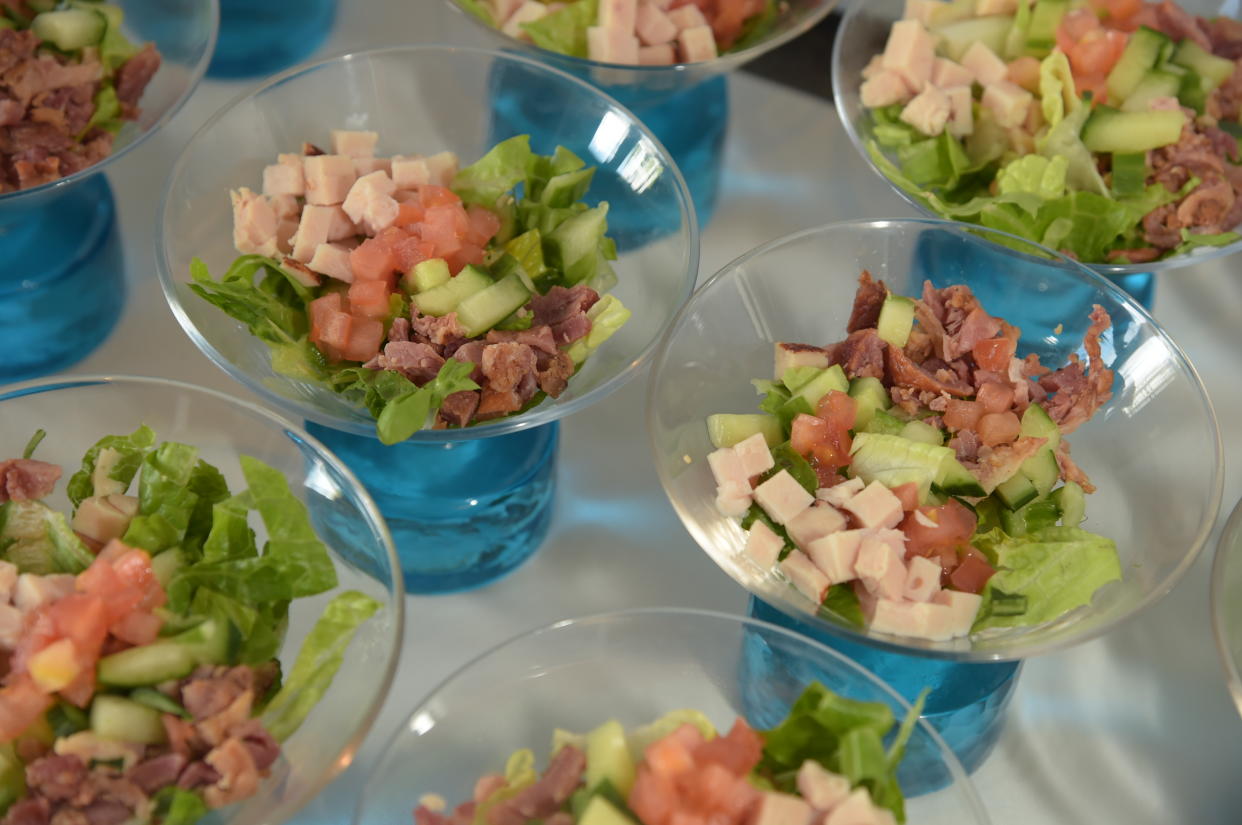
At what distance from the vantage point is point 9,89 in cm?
206

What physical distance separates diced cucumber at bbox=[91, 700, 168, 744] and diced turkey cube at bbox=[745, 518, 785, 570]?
0.73 metres

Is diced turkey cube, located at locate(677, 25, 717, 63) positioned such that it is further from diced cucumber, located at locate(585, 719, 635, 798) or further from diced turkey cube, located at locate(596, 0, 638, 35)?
diced cucumber, located at locate(585, 719, 635, 798)

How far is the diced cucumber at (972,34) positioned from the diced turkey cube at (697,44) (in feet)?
1.39

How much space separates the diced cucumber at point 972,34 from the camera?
7.67 ft

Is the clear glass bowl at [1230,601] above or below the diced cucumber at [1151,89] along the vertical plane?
below

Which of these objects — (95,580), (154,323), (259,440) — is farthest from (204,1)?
(95,580)

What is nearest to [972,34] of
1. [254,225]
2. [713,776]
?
[254,225]

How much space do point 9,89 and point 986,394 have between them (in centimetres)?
159

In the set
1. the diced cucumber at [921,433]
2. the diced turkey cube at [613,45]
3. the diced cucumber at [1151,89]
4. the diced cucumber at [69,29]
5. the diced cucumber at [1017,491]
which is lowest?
the diced cucumber at [1017,491]

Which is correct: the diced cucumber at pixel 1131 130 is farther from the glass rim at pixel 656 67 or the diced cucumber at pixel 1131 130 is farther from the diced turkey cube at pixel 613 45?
the diced turkey cube at pixel 613 45

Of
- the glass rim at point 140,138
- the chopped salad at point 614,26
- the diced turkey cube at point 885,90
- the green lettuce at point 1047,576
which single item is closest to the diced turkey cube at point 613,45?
the chopped salad at point 614,26

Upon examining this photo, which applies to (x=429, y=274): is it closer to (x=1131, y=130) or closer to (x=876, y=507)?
(x=876, y=507)

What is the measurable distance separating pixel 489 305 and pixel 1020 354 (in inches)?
32.6

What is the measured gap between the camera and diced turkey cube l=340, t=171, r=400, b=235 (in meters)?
1.92
